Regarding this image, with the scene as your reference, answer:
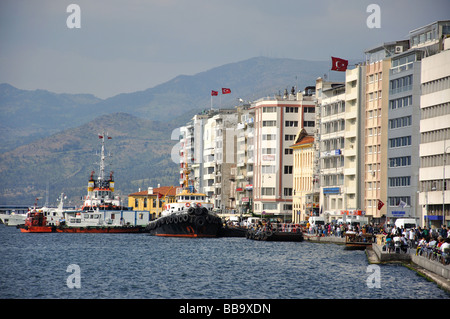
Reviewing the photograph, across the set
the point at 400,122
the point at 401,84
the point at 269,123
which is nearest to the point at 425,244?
the point at 400,122

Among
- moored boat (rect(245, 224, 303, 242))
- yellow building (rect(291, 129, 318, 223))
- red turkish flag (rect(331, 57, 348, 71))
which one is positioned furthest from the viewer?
yellow building (rect(291, 129, 318, 223))

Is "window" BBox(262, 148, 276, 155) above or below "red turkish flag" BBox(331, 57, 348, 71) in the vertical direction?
below

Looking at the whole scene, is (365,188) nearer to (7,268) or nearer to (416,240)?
(416,240)

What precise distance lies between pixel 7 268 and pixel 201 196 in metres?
67.1

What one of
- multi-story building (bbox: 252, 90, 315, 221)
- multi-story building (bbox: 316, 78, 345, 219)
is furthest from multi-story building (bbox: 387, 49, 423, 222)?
multi-story building (bbox: 252, 90, 315, 221)

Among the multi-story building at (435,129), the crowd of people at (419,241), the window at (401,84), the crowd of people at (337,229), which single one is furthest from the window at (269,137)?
the multi-story building at (435,129)

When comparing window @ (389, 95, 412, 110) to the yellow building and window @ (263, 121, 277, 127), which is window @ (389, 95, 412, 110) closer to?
the yellow building

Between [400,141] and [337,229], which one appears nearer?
[337,229]

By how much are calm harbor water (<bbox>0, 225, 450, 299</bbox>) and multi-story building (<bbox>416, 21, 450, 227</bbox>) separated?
60.8 ft

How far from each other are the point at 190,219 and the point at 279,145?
165ft

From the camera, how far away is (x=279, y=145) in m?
177

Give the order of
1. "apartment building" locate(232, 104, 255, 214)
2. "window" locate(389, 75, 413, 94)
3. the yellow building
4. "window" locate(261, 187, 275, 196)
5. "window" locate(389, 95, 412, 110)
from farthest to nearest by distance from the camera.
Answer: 1. "apartment building" locate(232, 104, 255, 214)
2. "window" locate(261, 187, 275, 196)
3. the yellow building
4. "window" locate(389, 95, 412, 110)
5. "window" locate(389, 75, 413, 94)

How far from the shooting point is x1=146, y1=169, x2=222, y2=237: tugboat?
130 metres

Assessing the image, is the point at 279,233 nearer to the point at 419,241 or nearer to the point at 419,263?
the point at 419,241
